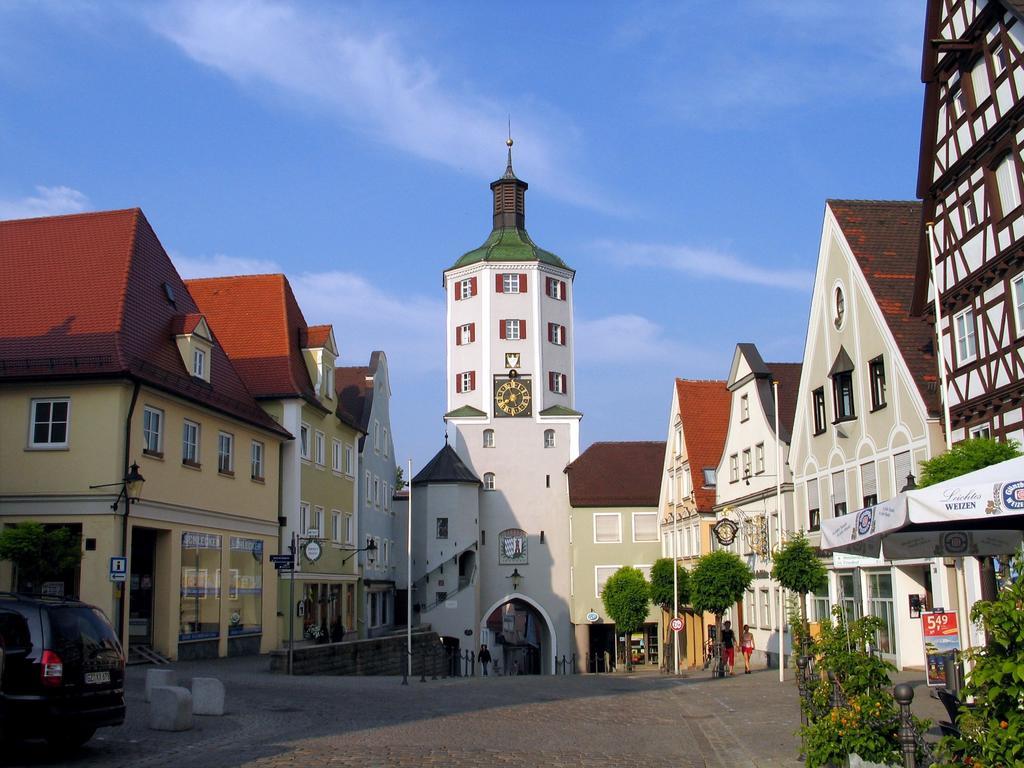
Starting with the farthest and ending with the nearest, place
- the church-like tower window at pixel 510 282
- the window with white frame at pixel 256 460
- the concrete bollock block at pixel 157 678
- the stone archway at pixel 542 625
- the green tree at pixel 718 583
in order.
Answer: the church-like tower window at pixel 510 282, the stone archway at pixel 542 625, the green tree at pixel 718 583, the window with white frame at pixel 256 460, the concrete bollock block at pixel 157 678

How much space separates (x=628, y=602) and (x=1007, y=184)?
3793 cm

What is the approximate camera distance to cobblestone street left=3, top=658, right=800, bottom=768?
13219mm

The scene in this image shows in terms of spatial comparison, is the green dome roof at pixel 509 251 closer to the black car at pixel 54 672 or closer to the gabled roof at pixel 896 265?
the gabled roof at pixel 896 265

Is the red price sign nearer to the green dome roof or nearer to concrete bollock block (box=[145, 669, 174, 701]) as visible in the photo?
concrete bollock block (box=[145, 669, 174, 701])

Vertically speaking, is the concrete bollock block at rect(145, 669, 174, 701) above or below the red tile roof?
below

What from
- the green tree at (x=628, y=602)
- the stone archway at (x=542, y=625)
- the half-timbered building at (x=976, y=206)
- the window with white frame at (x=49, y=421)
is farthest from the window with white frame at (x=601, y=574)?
the window with white frame at (x=49, y=421)

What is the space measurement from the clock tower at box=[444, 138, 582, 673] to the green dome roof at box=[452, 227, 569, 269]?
0.11 m

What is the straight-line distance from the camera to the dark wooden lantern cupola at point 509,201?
7625 centimetres

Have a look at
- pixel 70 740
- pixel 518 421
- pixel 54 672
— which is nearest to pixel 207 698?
pixel 70 740

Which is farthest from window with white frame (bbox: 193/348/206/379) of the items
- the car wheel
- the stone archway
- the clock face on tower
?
the stone archway

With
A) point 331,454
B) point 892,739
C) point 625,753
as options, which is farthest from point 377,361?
point 892,739

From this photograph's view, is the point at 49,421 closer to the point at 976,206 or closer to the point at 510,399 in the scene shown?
the point at 976,206

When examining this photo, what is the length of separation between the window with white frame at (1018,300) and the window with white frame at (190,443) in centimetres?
2160

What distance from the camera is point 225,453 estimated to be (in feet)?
113
